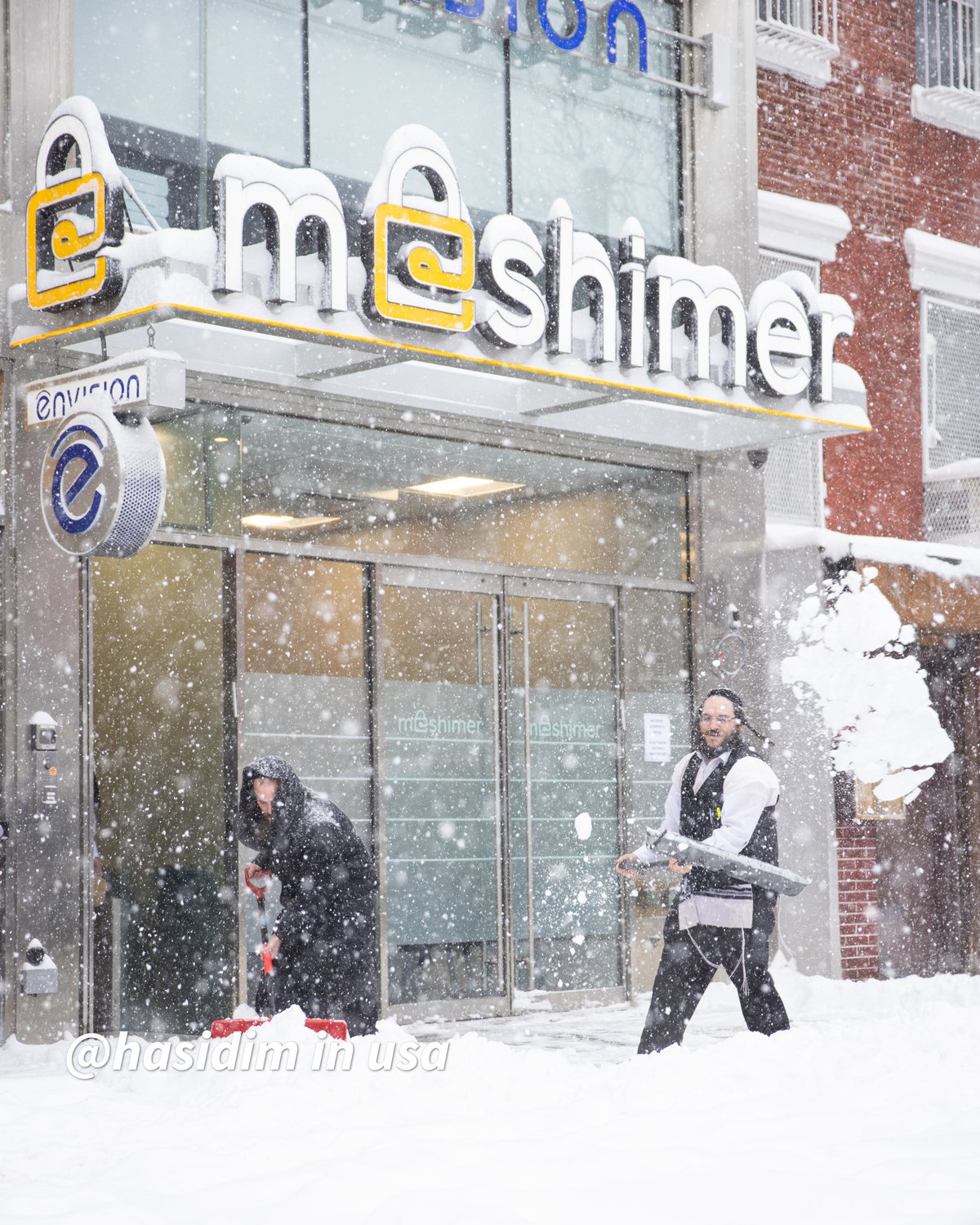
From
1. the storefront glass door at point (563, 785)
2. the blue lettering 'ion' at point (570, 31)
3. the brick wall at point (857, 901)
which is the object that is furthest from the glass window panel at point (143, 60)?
the brick wall at point (857, 901)

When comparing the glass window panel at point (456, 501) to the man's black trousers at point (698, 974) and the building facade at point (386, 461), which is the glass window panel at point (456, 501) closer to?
the building facade at point (386, 461)

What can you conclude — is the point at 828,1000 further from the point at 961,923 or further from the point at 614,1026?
the point at 961,923

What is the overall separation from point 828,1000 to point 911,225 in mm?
6812

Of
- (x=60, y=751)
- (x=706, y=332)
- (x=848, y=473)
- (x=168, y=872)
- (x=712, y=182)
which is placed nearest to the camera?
(x=60, y=751)

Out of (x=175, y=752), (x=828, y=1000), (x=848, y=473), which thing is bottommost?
(x=828, y=1000)

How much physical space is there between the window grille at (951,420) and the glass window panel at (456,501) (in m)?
3.11

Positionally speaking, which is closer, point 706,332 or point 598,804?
point 706,332

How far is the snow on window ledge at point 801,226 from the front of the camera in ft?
46.7

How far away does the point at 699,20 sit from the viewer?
13.4 metres

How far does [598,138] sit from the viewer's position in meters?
12.8

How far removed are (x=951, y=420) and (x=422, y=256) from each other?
7.16m

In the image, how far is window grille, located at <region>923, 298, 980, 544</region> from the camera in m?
15.2

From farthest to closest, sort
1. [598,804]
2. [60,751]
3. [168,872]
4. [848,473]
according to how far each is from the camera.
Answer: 1. [848,473]
2. [598,804]
3. [168,872]
4. [60,751]

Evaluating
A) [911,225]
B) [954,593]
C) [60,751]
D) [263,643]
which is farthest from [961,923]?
[60,751]
